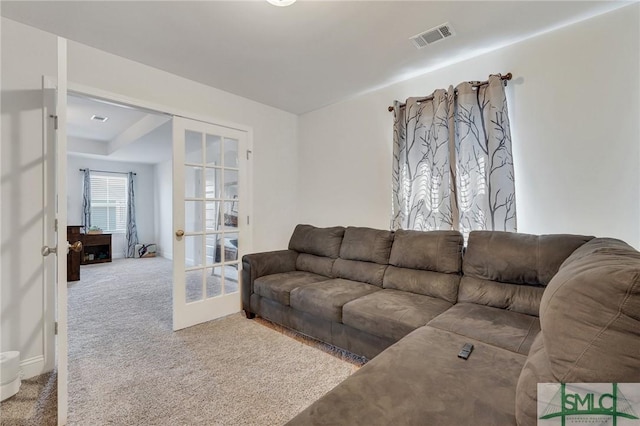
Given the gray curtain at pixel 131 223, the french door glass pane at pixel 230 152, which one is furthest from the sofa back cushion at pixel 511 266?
the gray curtain at pixel 131 223

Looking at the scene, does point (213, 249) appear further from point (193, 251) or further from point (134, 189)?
point (134, 189)

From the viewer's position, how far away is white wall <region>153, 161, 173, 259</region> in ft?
22.8

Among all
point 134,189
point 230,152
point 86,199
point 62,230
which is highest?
point 230,152

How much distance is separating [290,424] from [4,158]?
2564mm

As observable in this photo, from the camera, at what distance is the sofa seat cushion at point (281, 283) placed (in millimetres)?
2640

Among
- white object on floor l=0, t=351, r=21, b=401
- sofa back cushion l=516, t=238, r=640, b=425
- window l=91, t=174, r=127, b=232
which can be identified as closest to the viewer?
sofa back cushion l=516, t=238, r=640, b=425

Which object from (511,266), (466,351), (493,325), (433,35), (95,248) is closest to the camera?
(466,351)

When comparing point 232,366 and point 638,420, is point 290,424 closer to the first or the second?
point 638,420

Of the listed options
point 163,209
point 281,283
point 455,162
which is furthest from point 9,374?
point 163,209

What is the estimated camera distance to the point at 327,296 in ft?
7.65

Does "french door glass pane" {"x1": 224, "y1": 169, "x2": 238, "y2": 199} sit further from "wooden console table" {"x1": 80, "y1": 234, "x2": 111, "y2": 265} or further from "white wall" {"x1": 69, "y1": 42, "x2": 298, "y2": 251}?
"wooden console table" {"x1": 80, "y1": 234, "x2": 111, "y2": 265}

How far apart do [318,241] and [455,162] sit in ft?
5.35

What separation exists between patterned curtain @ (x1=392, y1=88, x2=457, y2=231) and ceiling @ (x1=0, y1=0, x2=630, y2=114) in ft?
1.39

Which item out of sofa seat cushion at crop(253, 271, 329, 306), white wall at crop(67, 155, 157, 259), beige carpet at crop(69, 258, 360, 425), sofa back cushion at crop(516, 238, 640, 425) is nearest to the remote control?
sofa back cushion at crop(516, 238, 640, 425)
